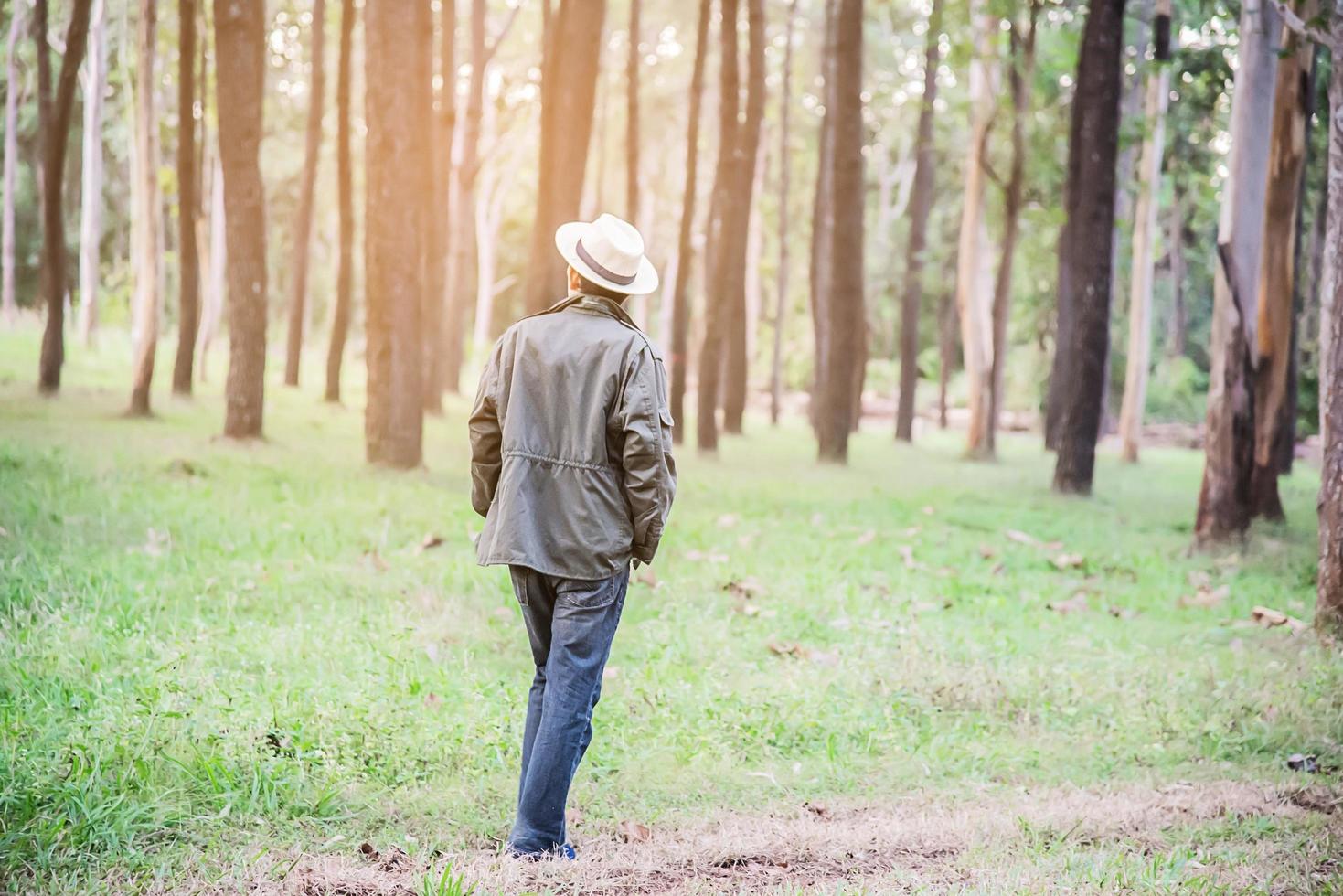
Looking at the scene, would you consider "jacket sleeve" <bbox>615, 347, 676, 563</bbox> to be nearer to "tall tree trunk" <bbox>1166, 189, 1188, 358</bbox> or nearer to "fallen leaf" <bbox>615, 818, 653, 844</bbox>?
"fallen leaf" <bbox>615, 818, 653, 844</bbox>

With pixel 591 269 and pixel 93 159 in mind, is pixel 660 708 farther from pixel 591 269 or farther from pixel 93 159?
pixel 93 159

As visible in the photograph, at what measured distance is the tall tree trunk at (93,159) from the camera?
22.2 metres

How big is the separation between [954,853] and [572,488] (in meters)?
2.20

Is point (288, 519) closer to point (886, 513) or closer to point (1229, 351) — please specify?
point (886, 513)

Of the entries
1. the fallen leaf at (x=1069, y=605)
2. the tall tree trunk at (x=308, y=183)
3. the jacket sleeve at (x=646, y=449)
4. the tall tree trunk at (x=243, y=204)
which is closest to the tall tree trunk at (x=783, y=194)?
the tall tree trunk at (x=308, y=183)

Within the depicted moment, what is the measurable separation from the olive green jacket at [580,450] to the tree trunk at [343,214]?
58.1 ft

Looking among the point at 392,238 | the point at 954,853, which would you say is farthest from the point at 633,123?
the point at 954,853

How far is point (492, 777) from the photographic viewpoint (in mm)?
5879

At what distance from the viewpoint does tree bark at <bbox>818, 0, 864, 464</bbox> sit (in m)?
20.1

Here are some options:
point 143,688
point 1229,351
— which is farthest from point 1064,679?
point 1229,351

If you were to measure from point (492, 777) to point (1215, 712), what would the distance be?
14.0ft

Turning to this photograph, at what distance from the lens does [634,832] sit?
5.40 meters

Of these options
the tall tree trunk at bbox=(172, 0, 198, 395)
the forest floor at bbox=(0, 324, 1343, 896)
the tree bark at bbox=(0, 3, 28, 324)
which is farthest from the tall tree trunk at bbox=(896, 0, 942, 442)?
the tree bark at bbox=(0, 3, 28, 324)

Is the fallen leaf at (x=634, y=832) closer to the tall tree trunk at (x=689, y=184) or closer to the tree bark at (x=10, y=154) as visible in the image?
the tree bark at (x=10, y=154)
